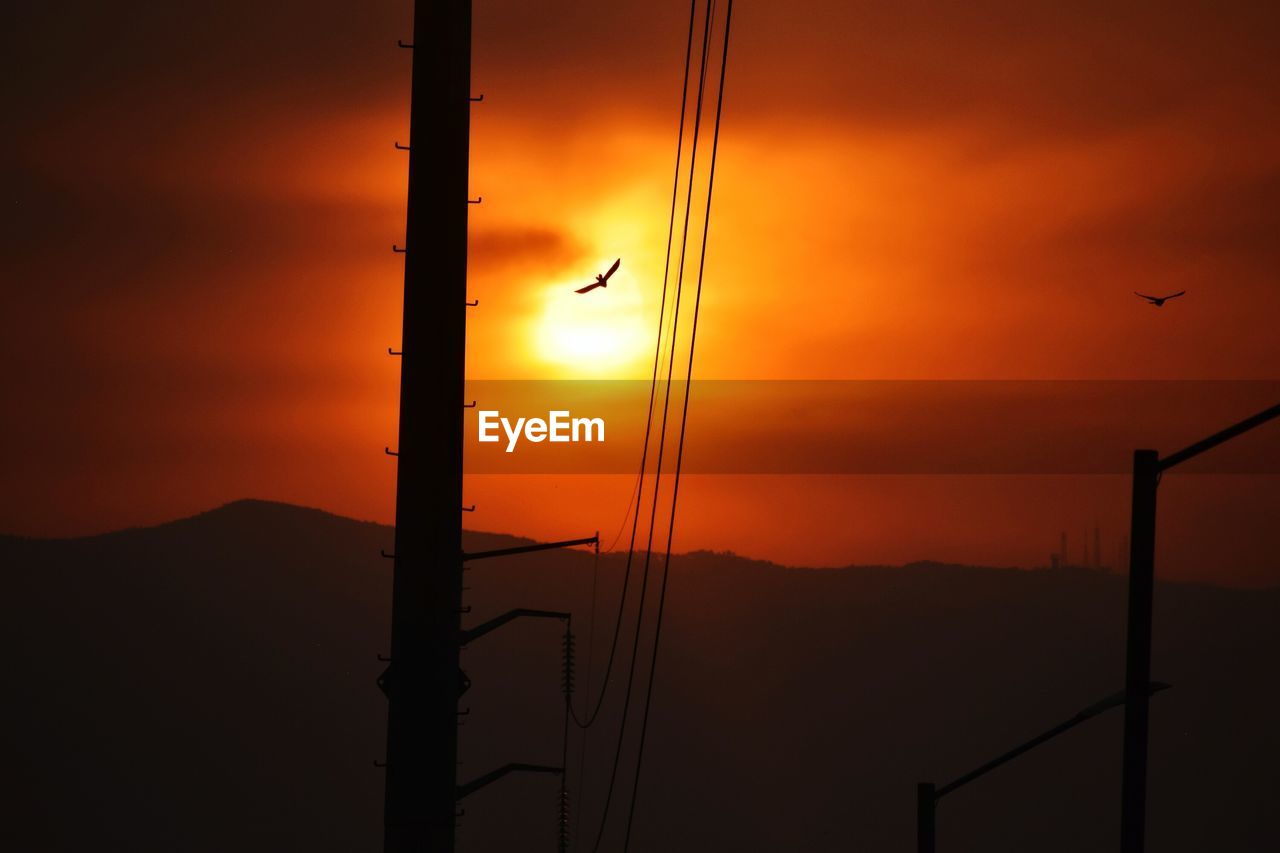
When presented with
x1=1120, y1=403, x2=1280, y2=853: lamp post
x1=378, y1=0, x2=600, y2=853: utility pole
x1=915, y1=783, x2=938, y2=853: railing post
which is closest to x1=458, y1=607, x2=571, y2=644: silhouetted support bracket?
x1=378, y1=0, x2=600, y2=853: utility pole

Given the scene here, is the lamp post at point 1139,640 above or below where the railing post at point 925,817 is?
above

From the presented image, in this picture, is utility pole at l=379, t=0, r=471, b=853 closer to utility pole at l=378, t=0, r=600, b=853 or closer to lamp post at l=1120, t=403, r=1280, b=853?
utility pole at l=378, t=0, r=600, b=853

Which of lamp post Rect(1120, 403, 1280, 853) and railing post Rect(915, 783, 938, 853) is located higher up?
lamp post Rect(1120, 403, 1280, 853)

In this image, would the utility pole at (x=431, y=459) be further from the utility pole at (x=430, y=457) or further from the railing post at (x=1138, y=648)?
the railing post at (x=1138, y=648)

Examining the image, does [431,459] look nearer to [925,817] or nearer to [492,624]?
[492,624]

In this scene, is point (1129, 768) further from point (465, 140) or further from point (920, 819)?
point (920, 819)

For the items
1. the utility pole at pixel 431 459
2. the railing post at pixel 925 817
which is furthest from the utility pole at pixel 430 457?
→ the railing post at pixel 925 817

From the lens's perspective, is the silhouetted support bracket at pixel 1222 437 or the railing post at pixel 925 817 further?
the railing post at pixel 925 817
